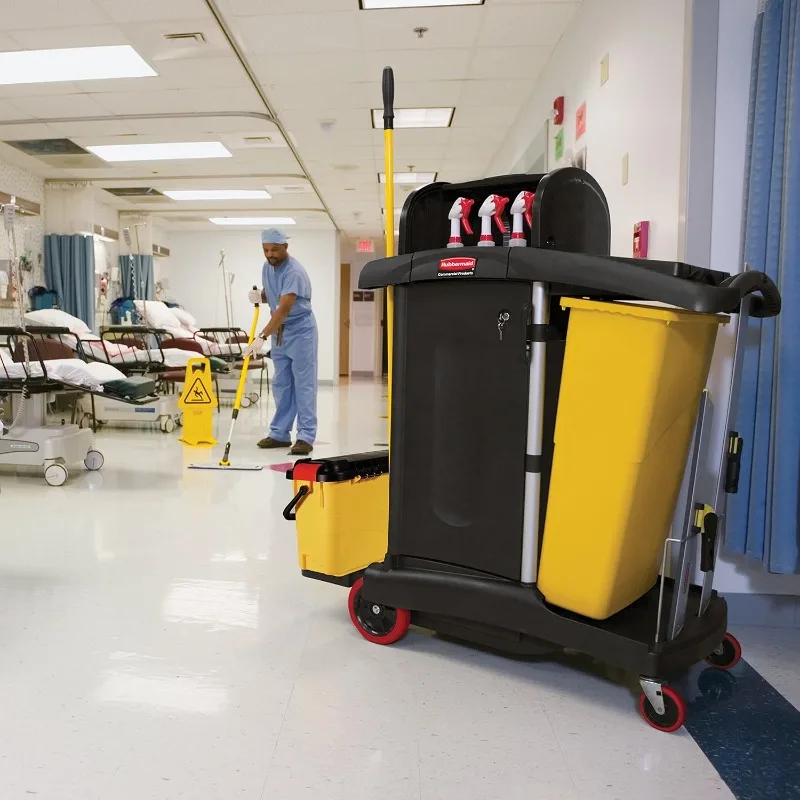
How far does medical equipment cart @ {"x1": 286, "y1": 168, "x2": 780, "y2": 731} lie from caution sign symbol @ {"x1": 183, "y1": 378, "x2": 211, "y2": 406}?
3.54m

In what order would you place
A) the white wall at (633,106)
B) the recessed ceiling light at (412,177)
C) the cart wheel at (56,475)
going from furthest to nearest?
the recessed ceiling light at (412,177)
the cart wheel at (56,475)
the white wall at (633,106)

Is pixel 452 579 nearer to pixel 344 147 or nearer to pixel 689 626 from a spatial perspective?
pixel 689 626

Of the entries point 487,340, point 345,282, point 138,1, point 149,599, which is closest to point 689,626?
point 487,340

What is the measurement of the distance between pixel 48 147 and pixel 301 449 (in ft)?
15.8

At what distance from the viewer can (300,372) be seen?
4.76 metres

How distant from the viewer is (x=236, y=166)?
25.8ft

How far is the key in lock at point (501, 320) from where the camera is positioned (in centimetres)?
154

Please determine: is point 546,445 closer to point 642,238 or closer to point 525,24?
point 642,238

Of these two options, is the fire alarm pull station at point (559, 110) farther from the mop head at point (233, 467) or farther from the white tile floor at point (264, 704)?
the white tile floor at point (264, 704)

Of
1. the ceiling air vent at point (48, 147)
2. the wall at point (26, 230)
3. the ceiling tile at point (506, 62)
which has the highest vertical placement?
the ceiling tile at point (506, 62)

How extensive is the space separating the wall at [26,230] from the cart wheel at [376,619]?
743 centimetres

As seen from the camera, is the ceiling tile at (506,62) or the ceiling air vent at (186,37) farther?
the ceiling tile at (506,62)

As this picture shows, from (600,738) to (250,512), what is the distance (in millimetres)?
2083

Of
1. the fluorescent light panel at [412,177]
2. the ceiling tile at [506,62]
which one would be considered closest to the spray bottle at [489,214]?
the ceiling tile at [506,62]
